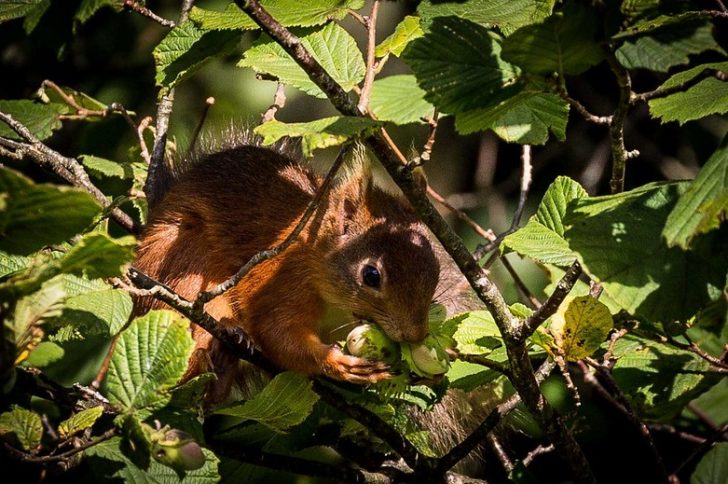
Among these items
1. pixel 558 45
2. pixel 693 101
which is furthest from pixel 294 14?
pixel 693 101

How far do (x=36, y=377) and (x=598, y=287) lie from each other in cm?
108

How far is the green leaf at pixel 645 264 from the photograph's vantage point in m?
1.26

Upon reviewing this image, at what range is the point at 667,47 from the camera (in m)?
1.13

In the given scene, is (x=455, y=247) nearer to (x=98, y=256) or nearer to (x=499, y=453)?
(x=98, y=256)

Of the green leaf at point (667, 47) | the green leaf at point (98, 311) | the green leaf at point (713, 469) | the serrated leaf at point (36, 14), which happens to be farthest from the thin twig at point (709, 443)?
the serrated leaf at point (36, 14)

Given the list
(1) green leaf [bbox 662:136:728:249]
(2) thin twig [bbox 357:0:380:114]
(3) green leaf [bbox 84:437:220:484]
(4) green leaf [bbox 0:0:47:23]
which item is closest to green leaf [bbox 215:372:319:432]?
(3) green leaf [bbox 84:437:220:484]

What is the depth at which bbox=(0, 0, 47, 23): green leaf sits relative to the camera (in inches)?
71.5

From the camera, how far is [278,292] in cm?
219

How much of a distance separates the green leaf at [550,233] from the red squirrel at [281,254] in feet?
1.26

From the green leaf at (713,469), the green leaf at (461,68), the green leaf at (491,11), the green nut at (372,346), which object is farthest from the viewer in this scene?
the green nut at (372,346)

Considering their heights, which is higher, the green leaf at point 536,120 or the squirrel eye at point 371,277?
the green leaf at point 536,120

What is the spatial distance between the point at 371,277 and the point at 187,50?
0.71 meters

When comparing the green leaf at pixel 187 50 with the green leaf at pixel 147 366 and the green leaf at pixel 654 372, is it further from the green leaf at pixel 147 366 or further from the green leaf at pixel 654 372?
the green leaf at pixel 654 372

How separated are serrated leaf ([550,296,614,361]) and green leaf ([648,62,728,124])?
34 centimetres
